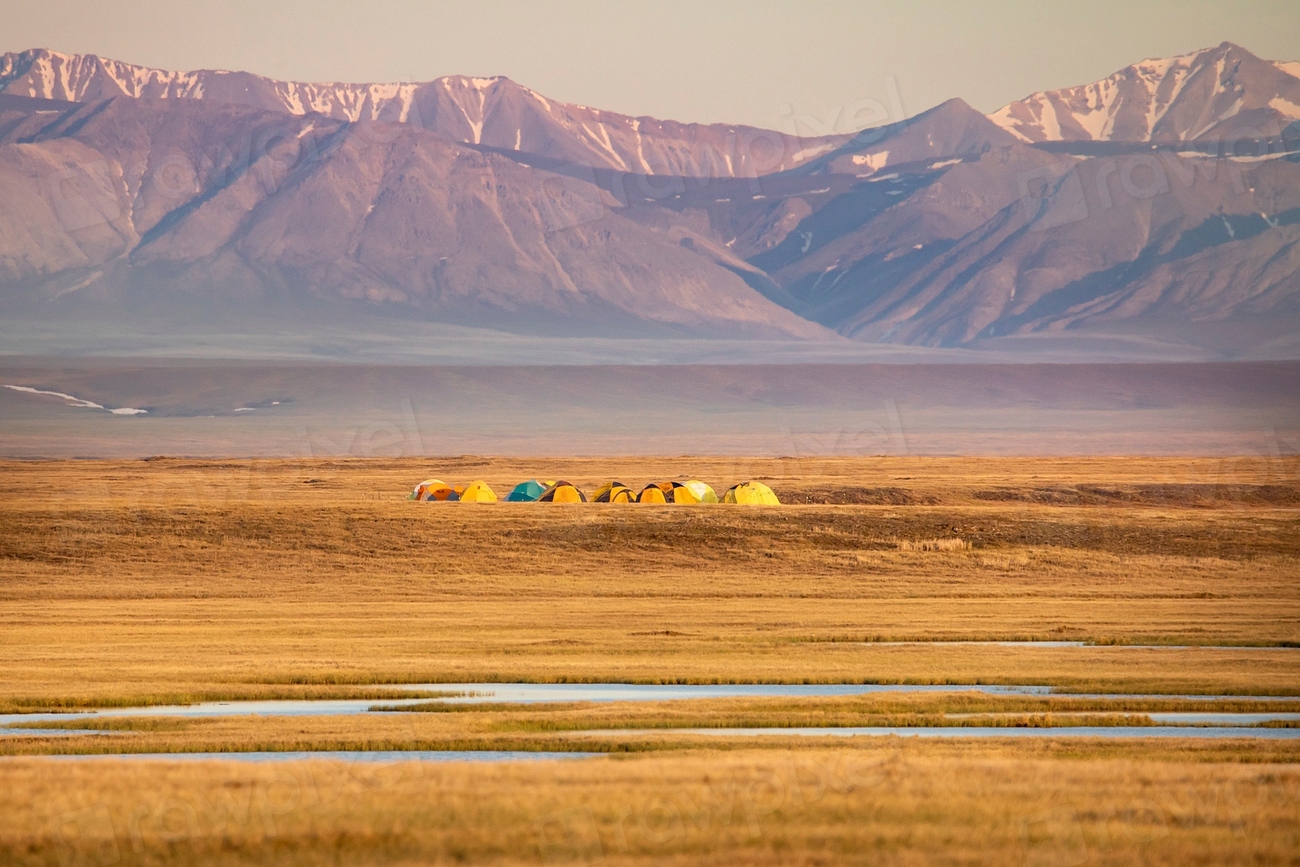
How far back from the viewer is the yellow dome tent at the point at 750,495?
67875 mm

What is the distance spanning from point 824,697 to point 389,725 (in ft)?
23.4

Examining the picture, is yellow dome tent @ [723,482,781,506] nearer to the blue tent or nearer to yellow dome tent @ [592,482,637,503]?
yellow dome tent @ [592,482,637,503]

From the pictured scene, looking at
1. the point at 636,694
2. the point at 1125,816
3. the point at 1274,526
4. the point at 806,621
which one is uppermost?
the point at 1125,816

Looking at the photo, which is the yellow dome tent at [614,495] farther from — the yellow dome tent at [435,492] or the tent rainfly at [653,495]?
the yellow dome tent at [435,492]

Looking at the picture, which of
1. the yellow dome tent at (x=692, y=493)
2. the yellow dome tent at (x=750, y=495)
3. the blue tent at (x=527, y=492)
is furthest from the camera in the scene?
the blue tent at (x=527, y=492)

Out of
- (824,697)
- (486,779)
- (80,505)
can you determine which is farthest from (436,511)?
(486,779)

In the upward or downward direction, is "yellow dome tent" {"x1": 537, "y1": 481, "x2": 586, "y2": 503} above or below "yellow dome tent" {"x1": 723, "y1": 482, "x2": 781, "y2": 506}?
above

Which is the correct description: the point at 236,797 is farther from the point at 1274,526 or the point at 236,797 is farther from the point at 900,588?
the point at 1274,526

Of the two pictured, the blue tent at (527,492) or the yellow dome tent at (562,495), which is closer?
the yellow dome tent at (562,495)

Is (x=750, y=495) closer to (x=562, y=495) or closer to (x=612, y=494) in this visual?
(x=612, y=494)

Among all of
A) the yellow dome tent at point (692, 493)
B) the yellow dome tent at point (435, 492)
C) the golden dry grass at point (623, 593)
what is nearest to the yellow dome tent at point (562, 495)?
the yellow dome tent at point (692, 493)

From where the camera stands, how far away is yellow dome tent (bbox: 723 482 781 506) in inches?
2672

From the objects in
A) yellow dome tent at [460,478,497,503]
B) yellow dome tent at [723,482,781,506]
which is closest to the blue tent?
yellow dome tent at [460,478,497,503]

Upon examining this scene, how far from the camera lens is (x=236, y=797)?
1328 centimetres
